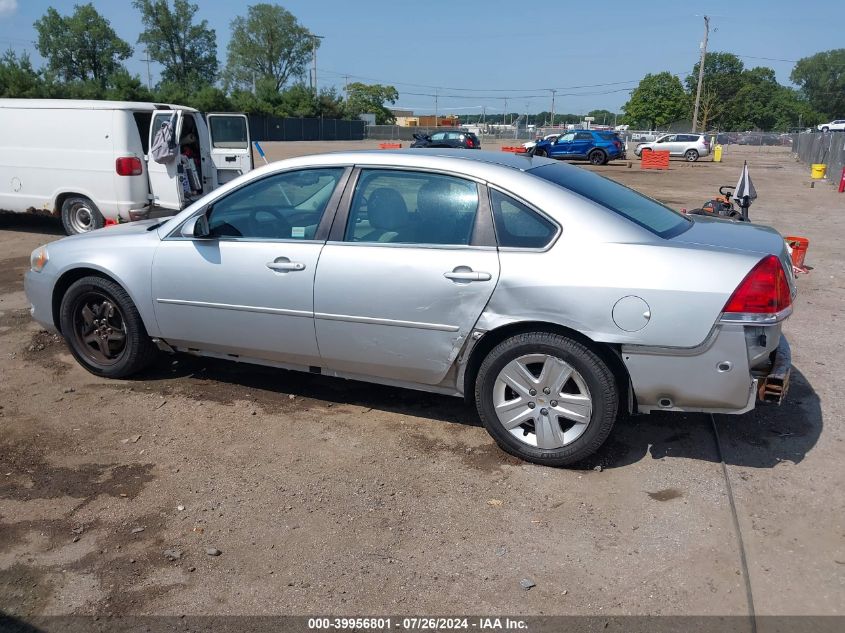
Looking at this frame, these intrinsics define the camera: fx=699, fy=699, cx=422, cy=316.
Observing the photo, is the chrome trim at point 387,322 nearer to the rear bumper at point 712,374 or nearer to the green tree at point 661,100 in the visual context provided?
the rear bumper at point 712,374

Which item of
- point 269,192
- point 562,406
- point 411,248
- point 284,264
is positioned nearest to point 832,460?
point 562,406

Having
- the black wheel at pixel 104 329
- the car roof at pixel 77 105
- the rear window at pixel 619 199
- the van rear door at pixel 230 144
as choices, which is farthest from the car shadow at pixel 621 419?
the van rear door at pixel 230 144

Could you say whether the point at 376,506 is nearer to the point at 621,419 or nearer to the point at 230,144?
the point at 621,419

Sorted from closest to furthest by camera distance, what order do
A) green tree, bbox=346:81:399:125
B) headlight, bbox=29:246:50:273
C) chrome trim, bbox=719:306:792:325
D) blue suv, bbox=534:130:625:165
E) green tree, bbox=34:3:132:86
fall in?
chrome trim, bbox=719:306:792:325, headlight, bbox=29:246:50:273, blue suv, bbox=534:130:625:165, green tree, bbox=34:3:132:86, green tree, bbox=346:81:399:125

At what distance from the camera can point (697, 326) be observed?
11.0 ft

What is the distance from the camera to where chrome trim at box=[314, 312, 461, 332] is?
12.5ft

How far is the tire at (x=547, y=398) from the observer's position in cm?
358

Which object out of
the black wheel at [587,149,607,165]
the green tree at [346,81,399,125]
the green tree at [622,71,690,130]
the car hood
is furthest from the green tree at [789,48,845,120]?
the car hood

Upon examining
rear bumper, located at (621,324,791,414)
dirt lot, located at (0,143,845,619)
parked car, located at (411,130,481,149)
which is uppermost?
parked car, located at (411,130,481,149)

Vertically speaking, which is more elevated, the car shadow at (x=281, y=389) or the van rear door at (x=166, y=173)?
→ the van rear door at (x=166, y=173)

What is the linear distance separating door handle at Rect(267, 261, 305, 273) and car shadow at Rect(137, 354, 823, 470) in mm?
1008

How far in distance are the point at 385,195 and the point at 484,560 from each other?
216cm

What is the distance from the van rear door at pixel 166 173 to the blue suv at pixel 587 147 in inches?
1020

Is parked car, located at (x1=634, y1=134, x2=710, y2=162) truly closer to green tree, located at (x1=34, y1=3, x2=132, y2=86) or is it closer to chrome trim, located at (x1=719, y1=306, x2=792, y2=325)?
chrome trim, located at (x1=719, y1=306, x2=792, y2=325)
